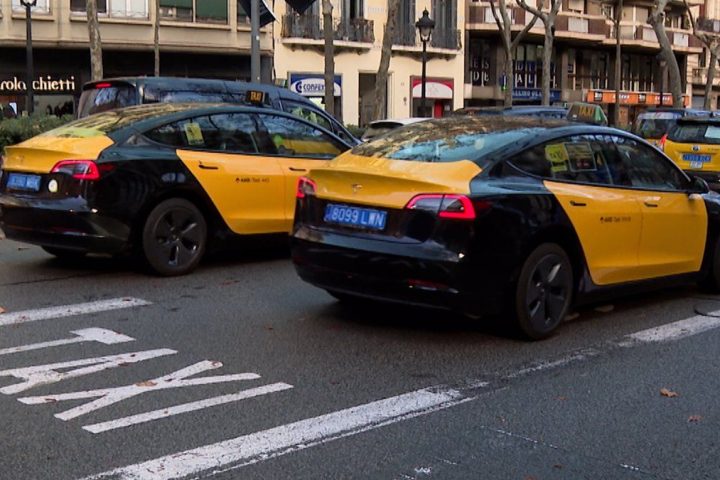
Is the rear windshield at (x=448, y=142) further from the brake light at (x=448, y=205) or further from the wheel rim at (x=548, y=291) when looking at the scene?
the wheel rim at (x=548, y=291)

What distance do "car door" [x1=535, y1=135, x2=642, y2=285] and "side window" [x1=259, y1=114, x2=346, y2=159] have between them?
3357 millimetres

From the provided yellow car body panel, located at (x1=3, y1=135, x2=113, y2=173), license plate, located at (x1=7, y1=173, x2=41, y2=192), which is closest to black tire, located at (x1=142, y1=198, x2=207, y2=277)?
yellow car body panel, located at (x1=3, y1=135, x2=113, y2=173)

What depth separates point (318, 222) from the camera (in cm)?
661

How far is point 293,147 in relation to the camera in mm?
9406

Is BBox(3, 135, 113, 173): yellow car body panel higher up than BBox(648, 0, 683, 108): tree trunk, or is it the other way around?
BBox(648, 0, 683, 108): tree trunk

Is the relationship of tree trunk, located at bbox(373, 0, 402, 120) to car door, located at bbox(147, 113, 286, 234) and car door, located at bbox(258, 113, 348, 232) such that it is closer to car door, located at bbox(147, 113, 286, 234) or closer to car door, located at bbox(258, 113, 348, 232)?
car door, located at bbox(258, 113, 348, 232)

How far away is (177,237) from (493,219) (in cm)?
355

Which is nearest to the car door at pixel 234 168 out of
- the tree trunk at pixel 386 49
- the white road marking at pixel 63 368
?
the white road marking at pixel 63 368

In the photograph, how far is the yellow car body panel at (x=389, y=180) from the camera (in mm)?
6035

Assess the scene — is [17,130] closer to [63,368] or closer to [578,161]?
[63,368]

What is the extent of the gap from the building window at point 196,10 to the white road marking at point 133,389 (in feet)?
89.1

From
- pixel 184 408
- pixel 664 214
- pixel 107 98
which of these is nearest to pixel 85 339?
pixel 184 408

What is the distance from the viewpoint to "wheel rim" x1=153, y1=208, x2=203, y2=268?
8.33 meters

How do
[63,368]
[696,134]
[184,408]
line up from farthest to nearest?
[696,134]
[63,368]
[184,408]
